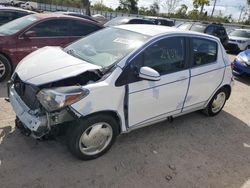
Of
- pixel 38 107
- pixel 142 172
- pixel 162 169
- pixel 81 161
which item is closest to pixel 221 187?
pixel 162 169

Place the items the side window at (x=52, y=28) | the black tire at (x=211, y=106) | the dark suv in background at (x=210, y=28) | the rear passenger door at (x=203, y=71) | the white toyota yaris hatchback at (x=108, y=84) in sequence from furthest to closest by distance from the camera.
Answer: the dark suv in background at (x=210, y=28) < the side window at (x=52, y=28) < the black tire at (x=211, y=106) < the rear passenger door at (x=203, y=71) < the white toyota yaris hatchback at (x=108, y=84)

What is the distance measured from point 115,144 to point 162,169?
78cm

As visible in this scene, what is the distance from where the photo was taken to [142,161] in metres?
3.58

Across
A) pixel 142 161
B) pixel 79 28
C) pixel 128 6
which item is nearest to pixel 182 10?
pixel 128 6

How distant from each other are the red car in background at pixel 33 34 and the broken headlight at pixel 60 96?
128 inches

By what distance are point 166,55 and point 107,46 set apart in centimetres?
86

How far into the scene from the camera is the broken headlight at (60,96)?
2.92 metres

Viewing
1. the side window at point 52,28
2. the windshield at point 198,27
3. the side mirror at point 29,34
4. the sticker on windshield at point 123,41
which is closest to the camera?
the sticker on windshield at point 123,41

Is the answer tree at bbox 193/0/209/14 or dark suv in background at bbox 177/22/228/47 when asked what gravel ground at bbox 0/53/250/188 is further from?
tree at bbox 193/0/209/14

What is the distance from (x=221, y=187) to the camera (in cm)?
330

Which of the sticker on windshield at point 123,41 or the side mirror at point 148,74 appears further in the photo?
the sticker on windshield at point 123,41

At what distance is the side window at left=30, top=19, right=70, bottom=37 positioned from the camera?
621 cm

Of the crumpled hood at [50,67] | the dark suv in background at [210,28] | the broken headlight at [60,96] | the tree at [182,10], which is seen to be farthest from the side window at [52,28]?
the tree at [182,10]

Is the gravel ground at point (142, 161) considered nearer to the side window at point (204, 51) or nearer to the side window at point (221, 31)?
the side window at point (204, 51)
